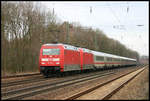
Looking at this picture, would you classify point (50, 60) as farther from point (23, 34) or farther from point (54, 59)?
point (23, 34)

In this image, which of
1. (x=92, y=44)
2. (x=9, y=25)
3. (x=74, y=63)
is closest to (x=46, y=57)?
(x=74, y=63)

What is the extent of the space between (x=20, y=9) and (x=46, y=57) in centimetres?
1182

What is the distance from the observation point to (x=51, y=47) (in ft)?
66.9

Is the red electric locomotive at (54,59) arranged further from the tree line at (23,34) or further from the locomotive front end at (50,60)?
the tree line at (23,34)

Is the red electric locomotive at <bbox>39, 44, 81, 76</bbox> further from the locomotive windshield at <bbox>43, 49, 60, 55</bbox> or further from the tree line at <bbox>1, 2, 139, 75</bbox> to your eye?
the tree line at <bbox>1, 2, 139, 75</bbox>

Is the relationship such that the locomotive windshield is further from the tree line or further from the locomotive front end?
the tree line

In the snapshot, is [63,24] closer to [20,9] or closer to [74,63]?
[20,9]

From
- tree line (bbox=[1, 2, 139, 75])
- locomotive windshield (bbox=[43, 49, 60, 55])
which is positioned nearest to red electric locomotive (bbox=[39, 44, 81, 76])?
locomotive windshield (bbox=[43, 49, 60, 55])

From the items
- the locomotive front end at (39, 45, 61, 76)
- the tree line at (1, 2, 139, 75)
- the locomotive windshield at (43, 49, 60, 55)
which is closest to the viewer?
the locomotive front end at (39, 45, 61, 76)

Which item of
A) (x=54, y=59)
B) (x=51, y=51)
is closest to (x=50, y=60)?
(x=54, y=59)

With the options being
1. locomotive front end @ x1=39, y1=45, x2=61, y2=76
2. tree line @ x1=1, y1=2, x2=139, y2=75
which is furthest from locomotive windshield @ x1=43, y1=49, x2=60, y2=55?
tree line @ x1=1, y1=2, x2=139, y2=75

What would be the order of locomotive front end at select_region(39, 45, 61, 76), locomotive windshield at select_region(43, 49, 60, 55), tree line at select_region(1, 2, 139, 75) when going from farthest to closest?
tree line at select_region(1, 2, 139, 75)
locomotive windshield at select_region(43, 49, 60, 55)
locomotive front end at select_region(39, 45, 61, 76)

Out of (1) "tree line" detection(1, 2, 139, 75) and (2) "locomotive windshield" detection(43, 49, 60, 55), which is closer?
(2) "locomotive windshield" detection(43, 49, 60, 55)

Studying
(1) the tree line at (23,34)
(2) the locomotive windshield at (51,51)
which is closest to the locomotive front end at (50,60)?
(2) the locomotive windshield at (51,51)
